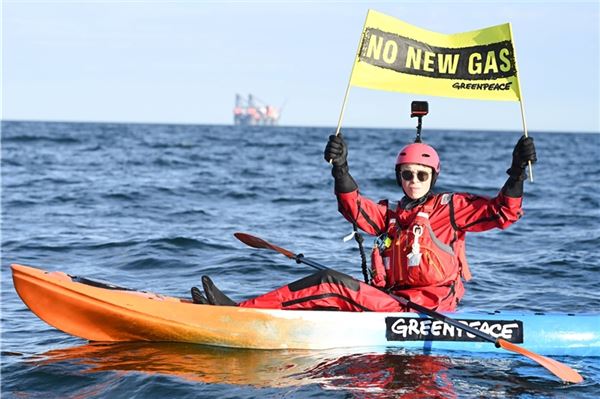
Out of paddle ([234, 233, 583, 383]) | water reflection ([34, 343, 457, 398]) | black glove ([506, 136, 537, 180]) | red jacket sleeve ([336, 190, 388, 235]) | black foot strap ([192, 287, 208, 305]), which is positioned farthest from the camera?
black foot strap ([192, 287, 208, 305])

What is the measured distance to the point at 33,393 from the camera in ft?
19.3

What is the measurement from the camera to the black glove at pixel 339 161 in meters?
6.85

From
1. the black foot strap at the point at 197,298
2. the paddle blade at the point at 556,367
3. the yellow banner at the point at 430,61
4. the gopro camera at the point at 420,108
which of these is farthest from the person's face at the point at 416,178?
the black foot strap at the point at 197,298

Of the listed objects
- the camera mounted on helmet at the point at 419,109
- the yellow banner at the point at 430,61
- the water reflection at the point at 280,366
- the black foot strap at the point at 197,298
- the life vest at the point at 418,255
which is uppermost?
the yellow banner at the point at 430,61

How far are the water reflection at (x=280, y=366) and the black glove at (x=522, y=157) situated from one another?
1.61 m

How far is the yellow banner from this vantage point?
7484 mm

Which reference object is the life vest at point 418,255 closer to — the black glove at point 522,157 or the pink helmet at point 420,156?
the pink helmet at point 420,156

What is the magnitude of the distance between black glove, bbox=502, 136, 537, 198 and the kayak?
111cm

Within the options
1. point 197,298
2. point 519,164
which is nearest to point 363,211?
point 519,164

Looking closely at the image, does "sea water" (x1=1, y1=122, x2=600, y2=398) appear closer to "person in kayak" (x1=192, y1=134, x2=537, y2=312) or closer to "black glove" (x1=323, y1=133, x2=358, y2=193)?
"person in kayak" (x1=192, y1=134, x2=537, y2=312)

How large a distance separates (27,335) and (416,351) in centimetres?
350

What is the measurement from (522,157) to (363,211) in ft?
4.65

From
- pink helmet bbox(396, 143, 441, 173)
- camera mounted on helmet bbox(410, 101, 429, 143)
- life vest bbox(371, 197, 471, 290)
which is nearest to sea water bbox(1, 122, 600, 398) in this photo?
life vest bbox(371, 197, 471, 290)

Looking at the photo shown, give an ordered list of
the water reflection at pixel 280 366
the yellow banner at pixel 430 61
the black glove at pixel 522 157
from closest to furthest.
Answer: the water reflection at pixel 280 366 < the black glove at pixel 522 157 < the yellow banner at pixel 430 61
